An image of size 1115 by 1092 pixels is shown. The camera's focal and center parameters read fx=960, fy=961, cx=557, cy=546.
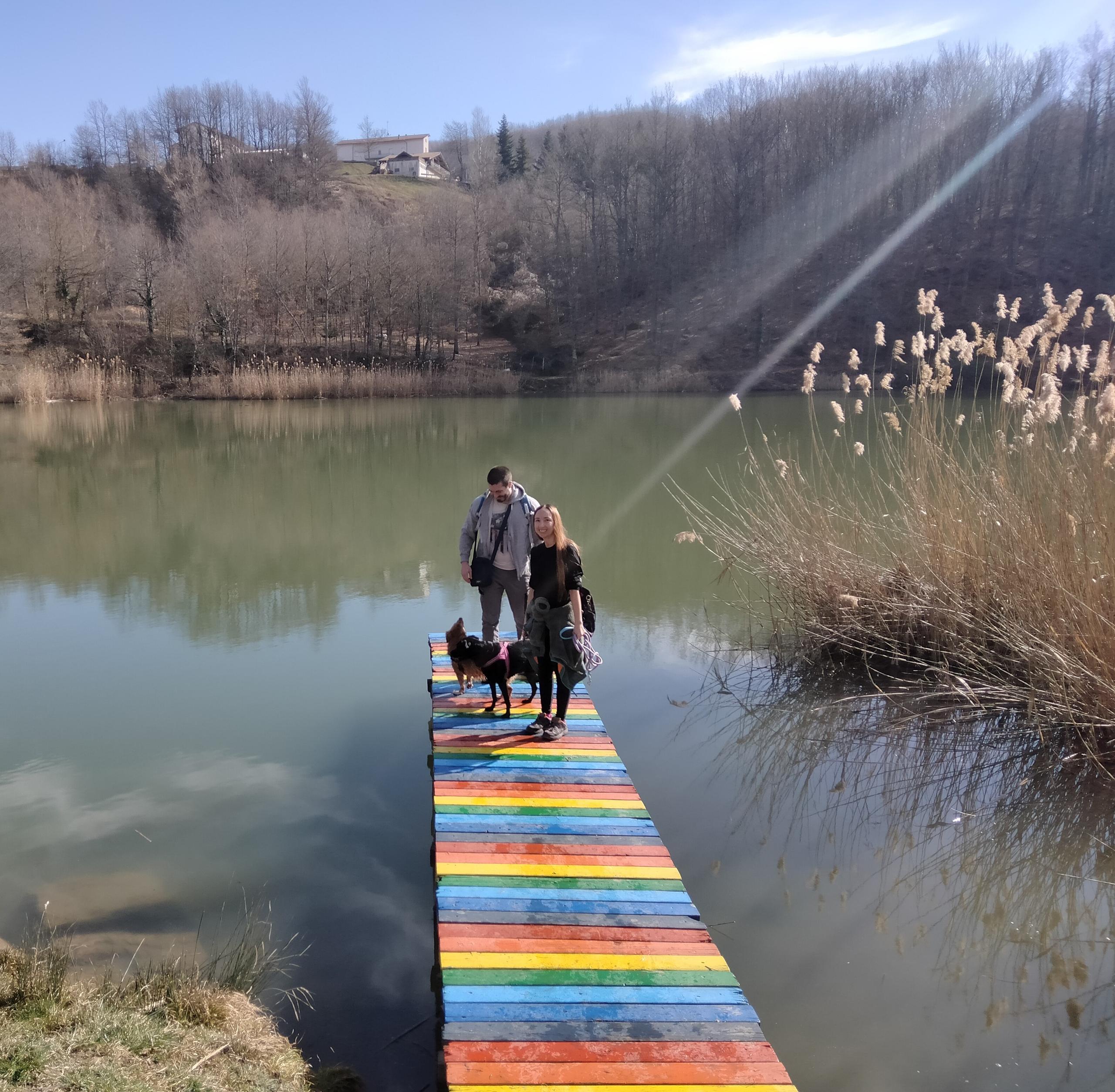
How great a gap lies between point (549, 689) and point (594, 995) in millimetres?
2188

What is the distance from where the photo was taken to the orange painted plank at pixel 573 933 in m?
3.16

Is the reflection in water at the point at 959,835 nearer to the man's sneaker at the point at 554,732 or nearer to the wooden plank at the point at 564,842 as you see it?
the wooden plank at the point at 564,842

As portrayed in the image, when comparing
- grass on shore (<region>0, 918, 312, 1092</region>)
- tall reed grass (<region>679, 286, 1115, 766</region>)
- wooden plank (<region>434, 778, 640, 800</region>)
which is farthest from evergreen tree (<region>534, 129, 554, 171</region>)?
grass on shore (<region>0, 918, 312, 1092</region>)

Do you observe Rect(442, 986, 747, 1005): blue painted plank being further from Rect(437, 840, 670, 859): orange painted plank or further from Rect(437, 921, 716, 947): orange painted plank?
Rect(437, 840, 670, 859): orange painted plank

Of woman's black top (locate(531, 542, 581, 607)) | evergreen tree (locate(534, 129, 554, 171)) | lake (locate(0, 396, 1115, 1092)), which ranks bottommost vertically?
lake (locate(0, 396, 1115, 1092))

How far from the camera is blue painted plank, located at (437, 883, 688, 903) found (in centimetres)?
339

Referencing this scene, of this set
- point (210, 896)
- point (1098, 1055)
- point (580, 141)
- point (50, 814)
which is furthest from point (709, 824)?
point (580, 141)

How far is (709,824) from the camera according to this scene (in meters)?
4.75

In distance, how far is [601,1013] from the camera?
2.80m

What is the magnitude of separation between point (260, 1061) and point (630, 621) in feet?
18.3

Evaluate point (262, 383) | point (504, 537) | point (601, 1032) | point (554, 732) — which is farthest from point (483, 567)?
point (262, 383)

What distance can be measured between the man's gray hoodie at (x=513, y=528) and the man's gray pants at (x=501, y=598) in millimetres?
68

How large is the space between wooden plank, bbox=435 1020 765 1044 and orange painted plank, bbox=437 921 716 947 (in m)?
0.40

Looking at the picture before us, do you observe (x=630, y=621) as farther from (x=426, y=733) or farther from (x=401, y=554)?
(x=401, y=554)
